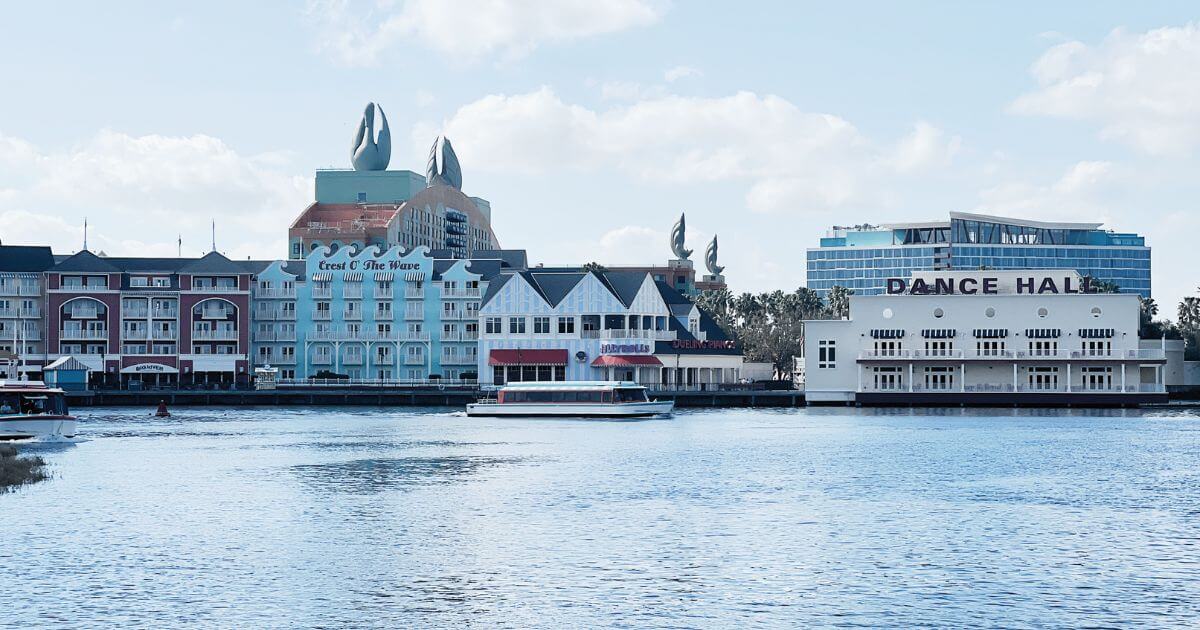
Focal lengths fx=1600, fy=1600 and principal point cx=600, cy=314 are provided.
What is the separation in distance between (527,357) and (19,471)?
109141 millimetres

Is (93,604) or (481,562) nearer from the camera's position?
(93,604)

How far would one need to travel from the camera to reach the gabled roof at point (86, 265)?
640 ft

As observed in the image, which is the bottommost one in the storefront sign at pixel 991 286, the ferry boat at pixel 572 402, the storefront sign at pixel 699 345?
the ferry boat at pixel 572 402

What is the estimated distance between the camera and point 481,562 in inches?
1988

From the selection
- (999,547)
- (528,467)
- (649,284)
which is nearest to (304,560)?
(999,547)

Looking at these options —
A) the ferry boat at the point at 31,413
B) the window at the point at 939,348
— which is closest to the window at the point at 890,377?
the window at the point at 939,348

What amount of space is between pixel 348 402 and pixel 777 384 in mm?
52628

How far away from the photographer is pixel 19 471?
76.4 meters

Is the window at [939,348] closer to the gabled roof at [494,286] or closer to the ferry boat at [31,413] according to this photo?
the gabled roof at [494,286]

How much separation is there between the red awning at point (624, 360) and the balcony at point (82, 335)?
199 ft

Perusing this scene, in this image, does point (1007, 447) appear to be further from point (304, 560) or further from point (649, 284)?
point (649, 284)

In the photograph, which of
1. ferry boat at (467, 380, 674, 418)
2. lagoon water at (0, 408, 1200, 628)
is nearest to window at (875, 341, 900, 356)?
ferry boat at (467, 380, 674, 418)

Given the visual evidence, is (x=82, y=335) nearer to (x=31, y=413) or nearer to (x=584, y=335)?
(x=584, y=335)

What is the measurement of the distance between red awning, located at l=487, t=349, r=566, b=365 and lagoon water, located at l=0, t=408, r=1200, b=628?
7801 cm
